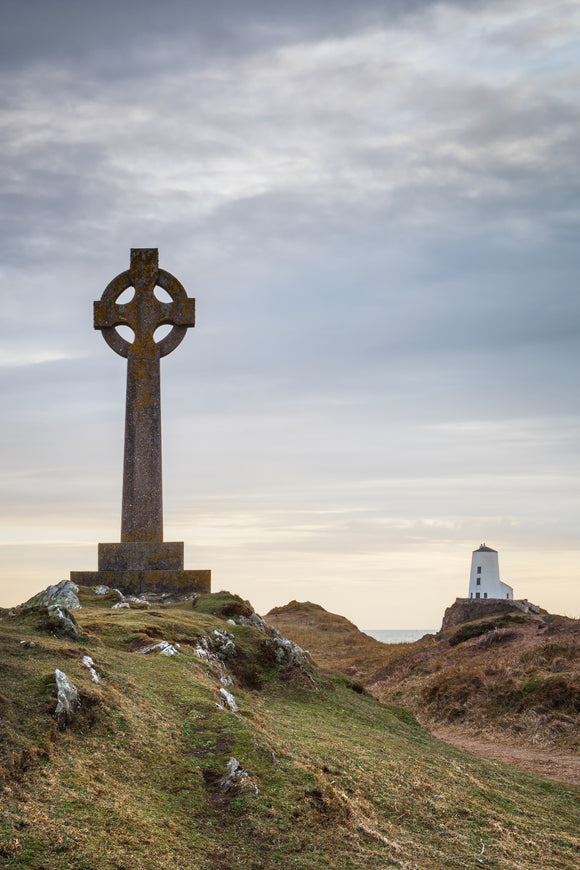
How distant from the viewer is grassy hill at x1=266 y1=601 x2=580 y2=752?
78.2 feet

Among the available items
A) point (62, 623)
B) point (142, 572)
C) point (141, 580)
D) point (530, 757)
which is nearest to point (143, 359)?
point (142, 572)

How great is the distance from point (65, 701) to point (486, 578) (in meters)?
59.3

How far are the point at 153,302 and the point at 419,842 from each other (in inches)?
774

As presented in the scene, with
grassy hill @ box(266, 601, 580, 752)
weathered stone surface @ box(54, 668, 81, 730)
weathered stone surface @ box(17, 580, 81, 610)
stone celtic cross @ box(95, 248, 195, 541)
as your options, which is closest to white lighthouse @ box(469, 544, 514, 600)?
grassy hill @ box(266, 601, 580, 752)

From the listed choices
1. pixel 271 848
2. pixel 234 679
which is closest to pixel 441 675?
pixel 234 679

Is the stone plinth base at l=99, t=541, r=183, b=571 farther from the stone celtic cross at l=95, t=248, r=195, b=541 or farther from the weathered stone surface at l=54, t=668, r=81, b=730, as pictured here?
the weathered stone surface at l=54, t=668, r=81, b=730

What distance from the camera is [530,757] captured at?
813 inches

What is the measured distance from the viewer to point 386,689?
32469mm

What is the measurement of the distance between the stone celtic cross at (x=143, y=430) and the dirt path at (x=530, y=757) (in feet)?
29.9

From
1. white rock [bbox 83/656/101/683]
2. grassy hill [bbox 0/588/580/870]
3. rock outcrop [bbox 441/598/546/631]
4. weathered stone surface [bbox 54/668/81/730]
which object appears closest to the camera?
grassy hill [bbox 0/588/580/870]

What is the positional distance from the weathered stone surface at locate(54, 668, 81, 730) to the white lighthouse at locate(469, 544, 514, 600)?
5835cm

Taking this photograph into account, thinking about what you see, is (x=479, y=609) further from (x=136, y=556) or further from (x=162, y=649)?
(x=162, y=649)

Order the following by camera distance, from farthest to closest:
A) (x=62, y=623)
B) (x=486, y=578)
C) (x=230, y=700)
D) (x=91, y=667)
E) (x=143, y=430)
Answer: (x=486, y=578)
(x=143, y=430)
(x=62, y=623)
(x=230, y=700)
(x=91, y=667)

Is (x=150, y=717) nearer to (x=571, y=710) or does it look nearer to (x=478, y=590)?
(x=571, y=710)
